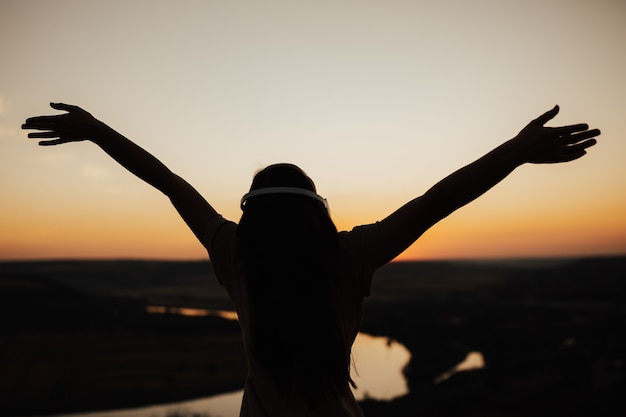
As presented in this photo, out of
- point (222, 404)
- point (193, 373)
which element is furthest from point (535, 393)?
point (193, 373)

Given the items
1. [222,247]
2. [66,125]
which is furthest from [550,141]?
[66,125]

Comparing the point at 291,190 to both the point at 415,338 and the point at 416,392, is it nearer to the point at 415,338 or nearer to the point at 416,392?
the point at 416,392

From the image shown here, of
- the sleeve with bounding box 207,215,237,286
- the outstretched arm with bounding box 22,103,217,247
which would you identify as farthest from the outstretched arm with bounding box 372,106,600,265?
the outstretched arm with bounding box 22,103,217,247

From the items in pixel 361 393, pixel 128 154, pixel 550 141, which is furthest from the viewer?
pixel 361 393

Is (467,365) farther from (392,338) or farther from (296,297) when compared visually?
(296,297)

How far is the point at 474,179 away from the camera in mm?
1372

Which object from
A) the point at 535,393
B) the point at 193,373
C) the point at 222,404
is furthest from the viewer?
the point at 193,373

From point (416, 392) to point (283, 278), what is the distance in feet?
125

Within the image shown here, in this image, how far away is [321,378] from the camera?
1330 mm

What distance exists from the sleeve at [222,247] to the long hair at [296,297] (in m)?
0.14

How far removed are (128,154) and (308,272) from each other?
A: 33.2 inches

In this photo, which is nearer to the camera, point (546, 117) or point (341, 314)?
point (341, 314)

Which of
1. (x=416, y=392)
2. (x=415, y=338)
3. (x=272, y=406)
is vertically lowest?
(x=415, y=338)

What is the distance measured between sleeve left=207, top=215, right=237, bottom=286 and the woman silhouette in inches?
1.7
